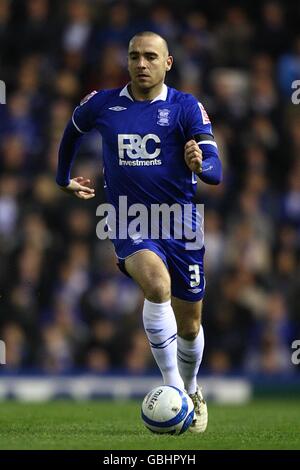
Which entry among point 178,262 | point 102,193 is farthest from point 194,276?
point 102,193

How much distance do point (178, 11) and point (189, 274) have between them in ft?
33.9

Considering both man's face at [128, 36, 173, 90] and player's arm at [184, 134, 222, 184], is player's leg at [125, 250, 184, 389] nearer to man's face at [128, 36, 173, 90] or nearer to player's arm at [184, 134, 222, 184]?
player's arm at [184, 134, 222, 184]

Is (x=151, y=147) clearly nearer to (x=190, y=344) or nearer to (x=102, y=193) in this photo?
(x=190, y=344)

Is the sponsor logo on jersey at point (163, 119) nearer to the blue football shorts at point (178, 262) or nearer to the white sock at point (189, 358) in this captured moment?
the blue football shorts at point (178, 262)

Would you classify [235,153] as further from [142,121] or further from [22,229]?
[142,121]

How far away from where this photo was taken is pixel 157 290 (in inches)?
307

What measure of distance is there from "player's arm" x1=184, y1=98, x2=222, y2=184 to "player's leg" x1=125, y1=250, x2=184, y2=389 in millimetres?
652

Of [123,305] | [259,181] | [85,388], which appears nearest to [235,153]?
[259,181]

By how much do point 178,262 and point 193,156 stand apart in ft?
3.05

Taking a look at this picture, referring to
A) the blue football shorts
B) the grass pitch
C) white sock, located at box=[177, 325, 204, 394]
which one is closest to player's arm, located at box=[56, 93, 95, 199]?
the blue football shorts

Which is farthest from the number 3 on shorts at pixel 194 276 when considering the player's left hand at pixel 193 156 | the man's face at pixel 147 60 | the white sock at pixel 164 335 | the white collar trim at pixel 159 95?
the man's face at pixel 147 60

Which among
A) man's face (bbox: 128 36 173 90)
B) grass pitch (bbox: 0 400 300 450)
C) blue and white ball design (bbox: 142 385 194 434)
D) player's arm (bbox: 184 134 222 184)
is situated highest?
man's face (bbox: 128 36 173 90)

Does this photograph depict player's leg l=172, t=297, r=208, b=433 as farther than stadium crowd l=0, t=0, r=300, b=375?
No

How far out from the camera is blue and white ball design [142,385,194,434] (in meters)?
7.65
